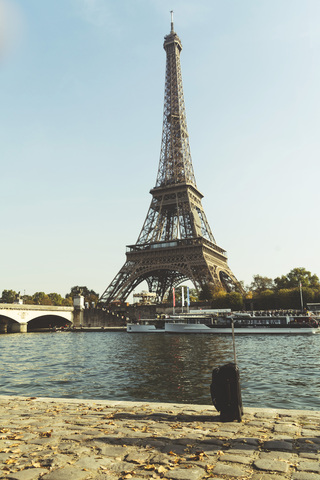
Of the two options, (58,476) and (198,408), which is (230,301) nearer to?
(198,408)

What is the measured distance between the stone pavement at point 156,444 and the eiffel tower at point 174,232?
237ft

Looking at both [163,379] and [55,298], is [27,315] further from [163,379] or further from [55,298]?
[55,298]

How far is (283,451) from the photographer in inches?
255

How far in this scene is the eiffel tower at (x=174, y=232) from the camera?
85.2 m

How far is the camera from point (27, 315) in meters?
82.6

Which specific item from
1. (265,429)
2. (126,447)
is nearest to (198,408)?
(265,429)

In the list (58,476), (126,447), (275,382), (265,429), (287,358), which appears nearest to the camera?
(58,476)

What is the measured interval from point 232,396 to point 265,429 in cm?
102

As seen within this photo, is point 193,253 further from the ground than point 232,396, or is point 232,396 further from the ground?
point 193,253

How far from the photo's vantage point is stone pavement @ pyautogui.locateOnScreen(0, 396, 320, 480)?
18.5 ft

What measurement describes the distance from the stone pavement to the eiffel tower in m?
72.3

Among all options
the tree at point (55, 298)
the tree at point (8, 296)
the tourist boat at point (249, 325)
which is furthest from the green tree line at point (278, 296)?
the tree at point (8, 296)

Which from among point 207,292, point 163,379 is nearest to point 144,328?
point 207,292

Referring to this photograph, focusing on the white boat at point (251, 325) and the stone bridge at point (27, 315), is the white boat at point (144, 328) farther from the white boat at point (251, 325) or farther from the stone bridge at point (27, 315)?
the stone bridge at point (27, 315)
